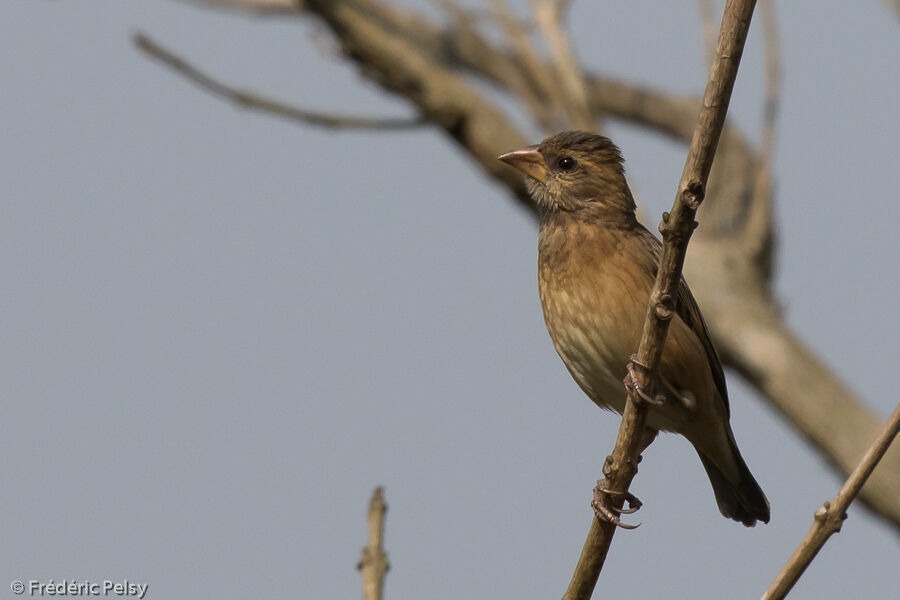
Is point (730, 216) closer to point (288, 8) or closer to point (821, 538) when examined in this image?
point (288, 8)

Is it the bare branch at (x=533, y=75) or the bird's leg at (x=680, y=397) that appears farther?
the bare branch at (x=533, y=75)

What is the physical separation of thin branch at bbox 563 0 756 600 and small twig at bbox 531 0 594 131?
4940mm

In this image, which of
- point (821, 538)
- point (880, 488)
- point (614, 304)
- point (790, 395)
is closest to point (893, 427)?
point (821, 538)

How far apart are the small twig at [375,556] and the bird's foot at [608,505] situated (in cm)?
73

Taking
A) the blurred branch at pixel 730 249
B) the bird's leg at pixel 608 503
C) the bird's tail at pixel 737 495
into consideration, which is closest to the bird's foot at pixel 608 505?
the bird's leg at pixel 608 503

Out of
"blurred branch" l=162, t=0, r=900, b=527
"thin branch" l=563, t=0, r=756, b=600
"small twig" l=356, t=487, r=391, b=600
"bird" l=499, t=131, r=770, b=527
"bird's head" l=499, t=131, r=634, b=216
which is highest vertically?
"blurred branch" l=162, t=0, r=900, b=527

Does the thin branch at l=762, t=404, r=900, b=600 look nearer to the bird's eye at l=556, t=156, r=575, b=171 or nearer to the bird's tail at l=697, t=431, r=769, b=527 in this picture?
the bird's tail at l=697, t=431, r=769, b=527

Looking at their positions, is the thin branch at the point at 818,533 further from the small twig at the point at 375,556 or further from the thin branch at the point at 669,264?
the small twig at the point at 375,556

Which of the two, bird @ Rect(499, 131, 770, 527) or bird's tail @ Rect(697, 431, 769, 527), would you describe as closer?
bird @ Rect(499, 131, 770, 527)

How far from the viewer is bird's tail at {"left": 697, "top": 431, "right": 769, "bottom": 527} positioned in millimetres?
5895

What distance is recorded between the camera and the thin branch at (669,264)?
3293 mm

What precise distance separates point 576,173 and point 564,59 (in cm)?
325

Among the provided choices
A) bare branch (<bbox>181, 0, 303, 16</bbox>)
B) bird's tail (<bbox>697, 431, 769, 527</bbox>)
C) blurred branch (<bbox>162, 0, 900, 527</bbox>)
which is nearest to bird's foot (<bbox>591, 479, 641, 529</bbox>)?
bird's tail (<bbox>697, 431, 769, 527</bbox>)

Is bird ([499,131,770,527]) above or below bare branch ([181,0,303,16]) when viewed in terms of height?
below
